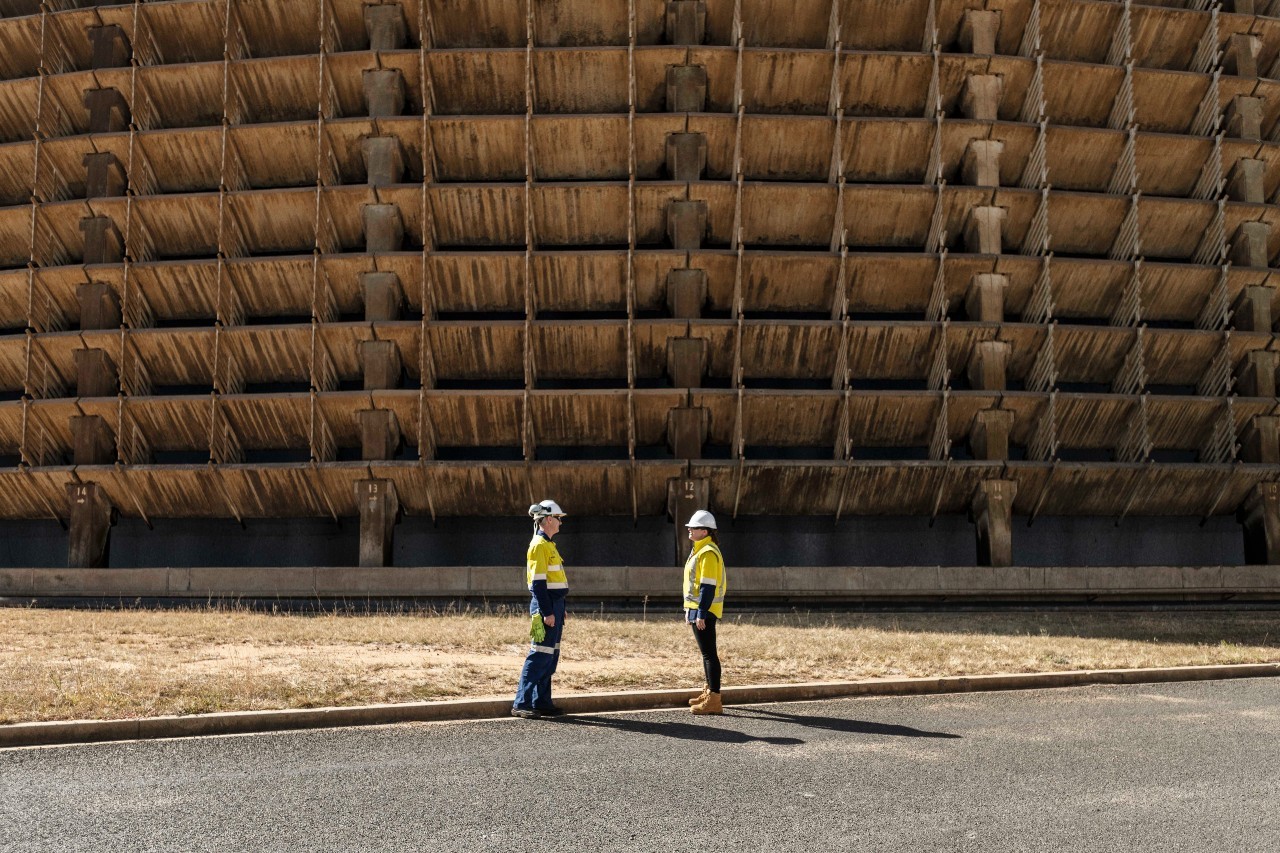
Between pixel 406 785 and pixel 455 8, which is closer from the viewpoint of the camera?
pixel 406 785

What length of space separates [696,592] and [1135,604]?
1715 centimetres

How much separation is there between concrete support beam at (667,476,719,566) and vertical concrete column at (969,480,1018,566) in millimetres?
6863

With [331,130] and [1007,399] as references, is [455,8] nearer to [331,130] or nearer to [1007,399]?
[331,130]

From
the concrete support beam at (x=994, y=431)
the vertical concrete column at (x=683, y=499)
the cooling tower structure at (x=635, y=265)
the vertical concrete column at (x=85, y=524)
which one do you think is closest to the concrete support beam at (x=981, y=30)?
the cooling tower structure at (x=635, y=265)

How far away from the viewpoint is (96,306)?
24.1 metres

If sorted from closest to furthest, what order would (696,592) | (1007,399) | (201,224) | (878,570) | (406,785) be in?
(406,785)
(696,592)
(878,570)
(1007,399)
(201,224)

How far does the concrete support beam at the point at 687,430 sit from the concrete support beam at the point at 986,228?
834cm

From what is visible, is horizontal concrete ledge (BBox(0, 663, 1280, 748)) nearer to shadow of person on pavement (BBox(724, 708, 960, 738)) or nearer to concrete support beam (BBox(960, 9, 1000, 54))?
shadow of person on pavement (BBox(724, 708, 960, 738))

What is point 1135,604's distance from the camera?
2186cm

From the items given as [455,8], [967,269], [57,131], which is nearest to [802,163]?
[967,269]

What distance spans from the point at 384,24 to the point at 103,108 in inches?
312

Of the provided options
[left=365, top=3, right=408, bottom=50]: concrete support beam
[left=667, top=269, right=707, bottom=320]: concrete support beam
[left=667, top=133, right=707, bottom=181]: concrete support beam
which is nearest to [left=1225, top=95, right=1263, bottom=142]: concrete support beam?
[left=667, top=133, right=707, bottom=181]: concrete support beam

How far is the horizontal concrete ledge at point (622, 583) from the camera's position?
20922 millimetres

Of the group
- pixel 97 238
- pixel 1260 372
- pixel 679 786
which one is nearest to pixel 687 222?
pixel 97 238
